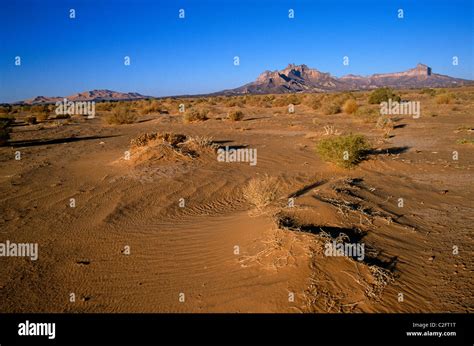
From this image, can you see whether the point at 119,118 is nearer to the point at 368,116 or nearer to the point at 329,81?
→ the point at 368,116

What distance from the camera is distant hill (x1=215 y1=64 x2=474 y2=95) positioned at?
125 m

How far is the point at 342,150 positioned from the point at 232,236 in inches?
206

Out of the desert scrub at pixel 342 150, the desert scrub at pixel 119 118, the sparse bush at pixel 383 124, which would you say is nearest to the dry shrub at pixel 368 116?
the sparse bush at pixel 383 124

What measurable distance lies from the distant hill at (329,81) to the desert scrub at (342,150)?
114 m

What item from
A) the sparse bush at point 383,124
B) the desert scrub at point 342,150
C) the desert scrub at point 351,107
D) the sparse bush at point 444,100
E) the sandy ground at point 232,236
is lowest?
the sandy ground at point 232,236

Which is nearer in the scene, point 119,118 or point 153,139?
point 153,139

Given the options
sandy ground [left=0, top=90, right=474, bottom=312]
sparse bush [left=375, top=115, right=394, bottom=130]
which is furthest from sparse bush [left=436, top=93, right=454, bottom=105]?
sandy ground [left=0, top=90, right=474, bottom=312]

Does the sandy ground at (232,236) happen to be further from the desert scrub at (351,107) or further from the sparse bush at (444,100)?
the sparse bush at (444,100)

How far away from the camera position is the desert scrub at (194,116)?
22.7m

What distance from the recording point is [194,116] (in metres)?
23.0

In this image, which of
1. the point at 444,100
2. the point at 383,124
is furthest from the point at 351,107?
the point at 444,100

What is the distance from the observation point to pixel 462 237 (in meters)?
5.47

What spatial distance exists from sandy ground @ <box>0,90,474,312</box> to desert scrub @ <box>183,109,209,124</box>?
12386 mm
